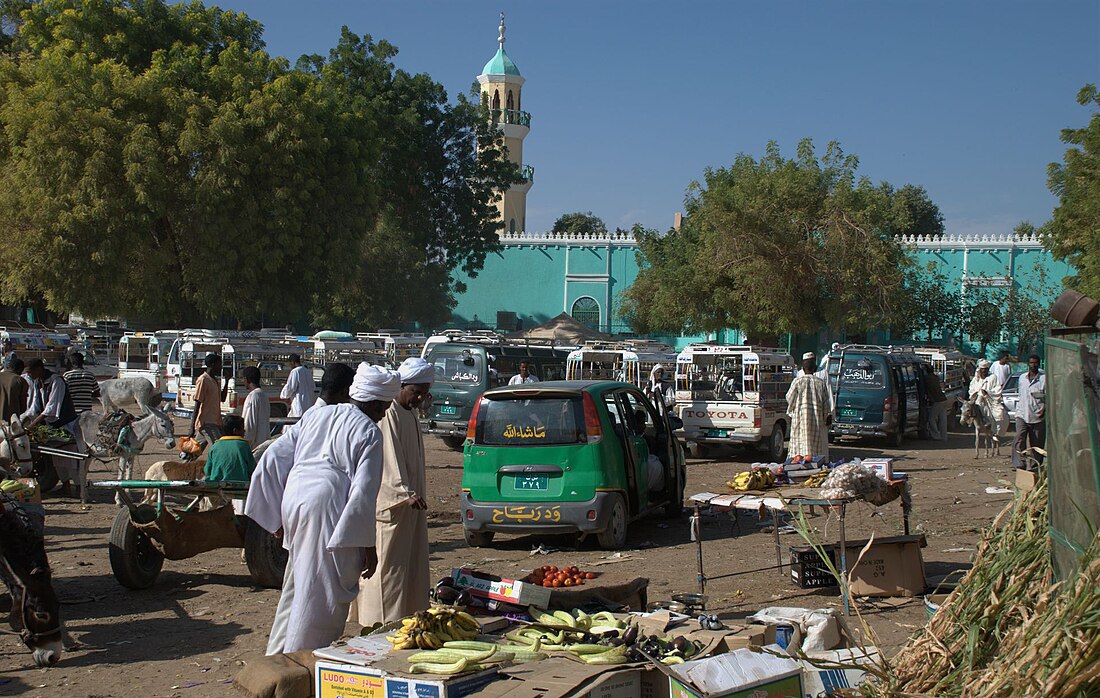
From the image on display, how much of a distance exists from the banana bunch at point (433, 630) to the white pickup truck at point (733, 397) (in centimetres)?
1415

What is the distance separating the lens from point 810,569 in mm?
8367

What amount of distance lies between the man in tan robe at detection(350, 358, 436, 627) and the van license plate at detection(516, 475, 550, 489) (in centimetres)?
370

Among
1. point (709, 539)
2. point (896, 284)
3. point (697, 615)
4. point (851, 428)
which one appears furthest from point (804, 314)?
point (697, 615)

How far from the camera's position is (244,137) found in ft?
108

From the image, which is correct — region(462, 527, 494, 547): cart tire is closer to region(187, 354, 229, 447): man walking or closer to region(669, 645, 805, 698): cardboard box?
region(187, 354, 229, 447): man walking

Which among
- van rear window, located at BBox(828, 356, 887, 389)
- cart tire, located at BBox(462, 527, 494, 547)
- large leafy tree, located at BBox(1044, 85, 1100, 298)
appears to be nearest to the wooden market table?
cart tire, located at BBox(462, 527, 494, 547)

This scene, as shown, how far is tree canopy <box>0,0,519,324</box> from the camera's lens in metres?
30.7

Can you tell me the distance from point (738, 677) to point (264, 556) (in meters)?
5.42

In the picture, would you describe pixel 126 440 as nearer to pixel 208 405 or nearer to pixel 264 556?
pixel 208 405

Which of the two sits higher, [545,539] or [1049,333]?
[1049,333]

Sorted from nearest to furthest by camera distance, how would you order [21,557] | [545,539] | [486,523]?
[21,557] < [486,523] < [545,539]

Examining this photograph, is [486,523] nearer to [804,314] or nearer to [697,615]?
[697,615]

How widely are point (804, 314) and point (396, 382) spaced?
2835cm

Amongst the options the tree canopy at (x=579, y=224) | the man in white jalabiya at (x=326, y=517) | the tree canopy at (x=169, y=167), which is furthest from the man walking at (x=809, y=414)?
the tree canopy at (x=579, y=224)
